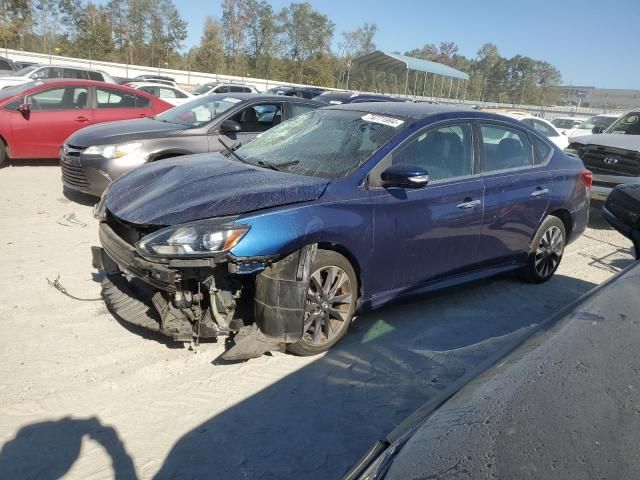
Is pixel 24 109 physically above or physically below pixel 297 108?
below

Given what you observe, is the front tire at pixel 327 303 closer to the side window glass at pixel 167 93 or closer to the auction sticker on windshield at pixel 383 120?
the auction sticker on windshield at pixel 383 120

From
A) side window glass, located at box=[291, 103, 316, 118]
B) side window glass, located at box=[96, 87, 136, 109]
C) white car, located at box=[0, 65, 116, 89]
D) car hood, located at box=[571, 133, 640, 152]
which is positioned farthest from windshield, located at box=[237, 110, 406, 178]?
white car, located at box=[0, 65, 116, 89]

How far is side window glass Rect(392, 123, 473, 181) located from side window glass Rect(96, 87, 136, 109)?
7.24 metres

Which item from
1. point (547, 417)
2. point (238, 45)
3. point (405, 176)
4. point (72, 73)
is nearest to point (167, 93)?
point (72, 73)

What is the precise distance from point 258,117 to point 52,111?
13.2ft

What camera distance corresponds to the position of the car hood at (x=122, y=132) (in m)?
6.39

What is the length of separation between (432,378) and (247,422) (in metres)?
1.31

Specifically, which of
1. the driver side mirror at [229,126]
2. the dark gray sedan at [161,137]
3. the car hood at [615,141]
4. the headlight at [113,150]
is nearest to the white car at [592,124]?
the car hood at [615,141]

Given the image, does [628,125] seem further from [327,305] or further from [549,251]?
[327,305]

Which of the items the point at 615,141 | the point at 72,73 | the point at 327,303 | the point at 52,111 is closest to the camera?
the point at 327,303

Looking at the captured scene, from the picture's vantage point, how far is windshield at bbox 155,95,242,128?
23.0ft

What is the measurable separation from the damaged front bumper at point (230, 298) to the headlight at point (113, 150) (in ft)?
11.2

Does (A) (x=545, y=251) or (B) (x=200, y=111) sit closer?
(A) (x=545, y=251)

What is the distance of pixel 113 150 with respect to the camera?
6.31m
